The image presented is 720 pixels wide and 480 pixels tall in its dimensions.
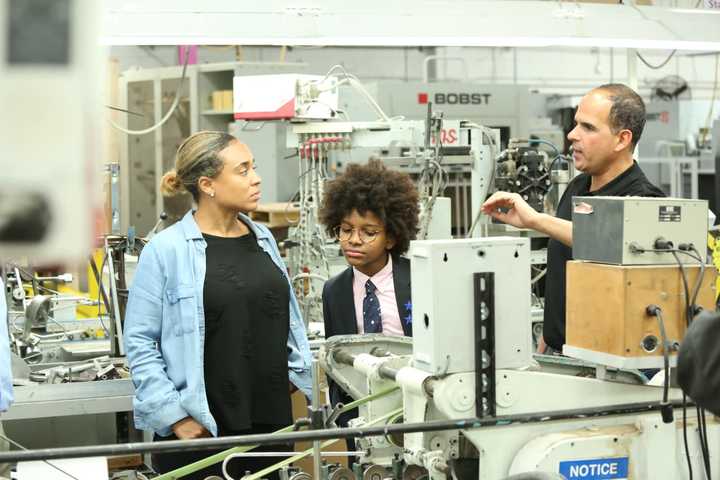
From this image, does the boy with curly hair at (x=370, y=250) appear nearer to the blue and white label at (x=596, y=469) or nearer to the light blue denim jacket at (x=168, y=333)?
the light blue denim jacket at (x=168, y=333)

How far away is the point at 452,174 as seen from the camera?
625 centimetres

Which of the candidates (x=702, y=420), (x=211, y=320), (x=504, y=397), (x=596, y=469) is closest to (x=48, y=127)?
(x=504, y=397)

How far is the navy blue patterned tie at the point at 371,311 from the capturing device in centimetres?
278

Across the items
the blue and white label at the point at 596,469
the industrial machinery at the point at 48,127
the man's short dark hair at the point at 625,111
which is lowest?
the blue and white label at the point at 596,469

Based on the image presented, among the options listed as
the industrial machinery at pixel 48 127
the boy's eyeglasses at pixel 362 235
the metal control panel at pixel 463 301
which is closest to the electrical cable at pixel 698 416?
the metal control panel at pixel 463 301

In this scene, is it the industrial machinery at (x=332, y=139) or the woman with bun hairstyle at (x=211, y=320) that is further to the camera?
the industrial machinery at (x=332, y=139)

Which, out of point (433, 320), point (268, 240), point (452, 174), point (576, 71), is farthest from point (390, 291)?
point (576, 71)

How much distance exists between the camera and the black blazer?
2760 mm

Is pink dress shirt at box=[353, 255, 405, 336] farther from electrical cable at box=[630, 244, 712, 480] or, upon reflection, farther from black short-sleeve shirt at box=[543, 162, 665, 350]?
electrical cable at box=[630, 244, 712, 480]

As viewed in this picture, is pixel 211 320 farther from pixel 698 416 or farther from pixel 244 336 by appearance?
pixel 698 416

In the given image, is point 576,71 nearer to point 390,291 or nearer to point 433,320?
point 390,291

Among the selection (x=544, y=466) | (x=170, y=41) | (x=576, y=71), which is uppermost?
(x=576, y=71)

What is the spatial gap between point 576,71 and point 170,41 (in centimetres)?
954

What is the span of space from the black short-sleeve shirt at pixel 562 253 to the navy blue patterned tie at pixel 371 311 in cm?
49
